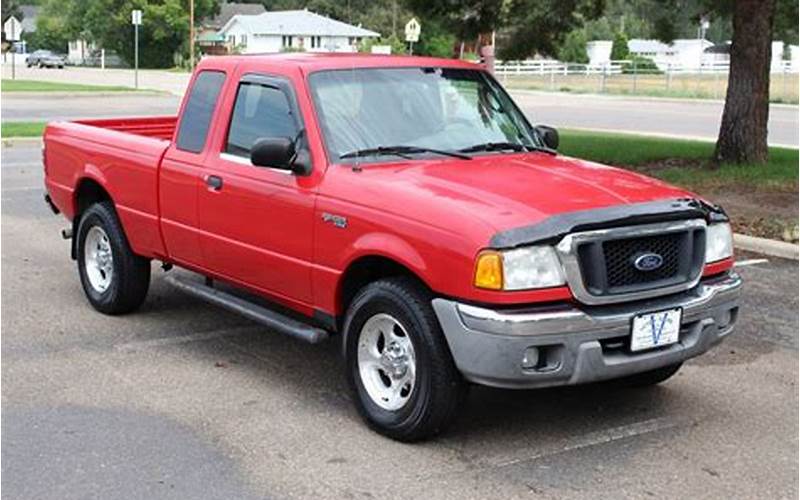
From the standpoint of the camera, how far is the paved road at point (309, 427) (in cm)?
447

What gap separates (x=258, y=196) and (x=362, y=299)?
3.38 ft

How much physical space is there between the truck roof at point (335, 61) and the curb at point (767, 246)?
4.48m

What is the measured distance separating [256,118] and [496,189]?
1.75 m

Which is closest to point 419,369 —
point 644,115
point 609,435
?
point 609,435

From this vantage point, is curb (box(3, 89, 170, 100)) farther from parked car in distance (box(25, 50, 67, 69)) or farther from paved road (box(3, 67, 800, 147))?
parked car in distance (box(25, 50, 67, 69))

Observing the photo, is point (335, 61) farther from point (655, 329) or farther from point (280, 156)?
point (655, 329)

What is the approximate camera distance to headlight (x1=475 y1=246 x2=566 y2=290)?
4.53m

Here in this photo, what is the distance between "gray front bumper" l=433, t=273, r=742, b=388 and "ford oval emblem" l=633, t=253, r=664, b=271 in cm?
17

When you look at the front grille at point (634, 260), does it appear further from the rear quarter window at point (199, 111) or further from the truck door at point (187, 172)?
the rear quarter window at point (199, 111)

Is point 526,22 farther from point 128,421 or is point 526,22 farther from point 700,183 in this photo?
point 128,421

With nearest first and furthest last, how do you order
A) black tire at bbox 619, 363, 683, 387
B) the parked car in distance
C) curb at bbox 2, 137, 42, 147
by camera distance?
black tire at bbox 619, 363, 683, 387 → curb at bbox 2, 137, 42, 147 → the parked car in distance

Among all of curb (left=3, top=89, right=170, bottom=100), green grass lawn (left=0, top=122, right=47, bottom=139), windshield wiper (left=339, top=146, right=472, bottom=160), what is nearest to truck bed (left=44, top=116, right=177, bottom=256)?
windshield wiper (left=339, top=146, right=472, bottom=160)

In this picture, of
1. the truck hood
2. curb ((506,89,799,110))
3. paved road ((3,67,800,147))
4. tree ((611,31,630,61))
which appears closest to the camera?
the truck hood

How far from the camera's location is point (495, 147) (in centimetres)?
596
